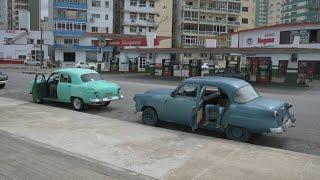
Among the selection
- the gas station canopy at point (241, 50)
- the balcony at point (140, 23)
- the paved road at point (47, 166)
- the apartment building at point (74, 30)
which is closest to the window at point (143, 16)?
the balcony at point (140, 23)

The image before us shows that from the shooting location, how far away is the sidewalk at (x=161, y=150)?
7840 millimetres

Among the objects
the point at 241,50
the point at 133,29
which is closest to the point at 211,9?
the point at 133,29

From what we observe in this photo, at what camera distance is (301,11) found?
130375 mm

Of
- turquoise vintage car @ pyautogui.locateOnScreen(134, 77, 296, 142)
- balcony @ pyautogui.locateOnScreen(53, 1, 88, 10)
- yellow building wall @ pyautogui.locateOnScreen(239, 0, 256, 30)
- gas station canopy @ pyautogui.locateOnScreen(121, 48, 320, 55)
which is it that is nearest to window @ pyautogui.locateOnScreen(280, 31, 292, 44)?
gas station canopy @ pyautogui.locateOnScreen(121, 48, 320, 55)

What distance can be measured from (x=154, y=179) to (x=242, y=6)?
9541 cm

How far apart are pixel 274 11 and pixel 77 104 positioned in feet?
494

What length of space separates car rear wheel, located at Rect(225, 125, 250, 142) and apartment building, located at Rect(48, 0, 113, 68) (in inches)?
2803

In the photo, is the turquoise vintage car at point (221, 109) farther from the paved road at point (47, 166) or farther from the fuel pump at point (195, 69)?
the fuel pump at point (195, 69)

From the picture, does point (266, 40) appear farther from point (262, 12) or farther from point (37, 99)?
point (262, 12)

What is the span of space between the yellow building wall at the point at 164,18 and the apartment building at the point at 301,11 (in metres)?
42.7

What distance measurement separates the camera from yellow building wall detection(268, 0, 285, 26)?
15180cm

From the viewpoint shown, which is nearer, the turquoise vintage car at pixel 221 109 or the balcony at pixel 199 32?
the turquoise vintage car at pixel 221 109

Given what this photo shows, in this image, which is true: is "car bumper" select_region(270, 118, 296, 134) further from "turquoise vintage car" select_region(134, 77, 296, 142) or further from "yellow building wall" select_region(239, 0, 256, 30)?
"yellow building wall" select_region(239, 0, 256, 30)

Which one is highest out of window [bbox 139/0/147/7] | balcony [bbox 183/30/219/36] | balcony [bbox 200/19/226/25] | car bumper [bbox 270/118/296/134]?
window [bbox 139/0/147/7]
